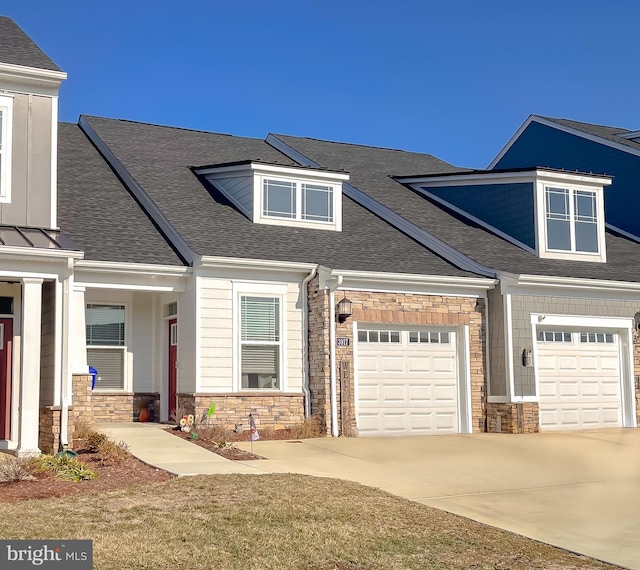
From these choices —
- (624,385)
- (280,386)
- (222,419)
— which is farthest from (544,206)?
(222,419)

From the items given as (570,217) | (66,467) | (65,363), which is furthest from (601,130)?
(66,467)

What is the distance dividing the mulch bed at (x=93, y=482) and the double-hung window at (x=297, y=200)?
27.1ft

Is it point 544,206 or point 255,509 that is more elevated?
point 544,206

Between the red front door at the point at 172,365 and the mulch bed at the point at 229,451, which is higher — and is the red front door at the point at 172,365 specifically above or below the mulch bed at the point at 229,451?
above

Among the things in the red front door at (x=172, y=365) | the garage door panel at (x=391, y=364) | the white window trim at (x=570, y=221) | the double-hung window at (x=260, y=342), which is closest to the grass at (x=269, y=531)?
the double-hung window at (x=260, y=342)

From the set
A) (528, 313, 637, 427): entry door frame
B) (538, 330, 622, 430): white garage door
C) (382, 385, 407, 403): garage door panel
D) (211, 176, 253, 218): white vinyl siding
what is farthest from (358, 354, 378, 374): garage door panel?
(528, 313, 637, 427): entry door frame

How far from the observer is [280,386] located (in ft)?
54.3

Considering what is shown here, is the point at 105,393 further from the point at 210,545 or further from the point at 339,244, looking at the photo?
the point at 210,545

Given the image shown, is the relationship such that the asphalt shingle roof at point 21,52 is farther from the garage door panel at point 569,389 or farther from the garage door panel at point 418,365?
the garage door panel at point 569,389

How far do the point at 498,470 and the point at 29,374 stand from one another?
711 cm

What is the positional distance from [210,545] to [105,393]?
10.1 m

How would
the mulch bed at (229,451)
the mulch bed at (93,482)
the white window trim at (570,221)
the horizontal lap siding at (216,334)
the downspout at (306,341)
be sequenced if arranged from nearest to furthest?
1. the mulch bed at (93,482)
2. the mulch bed at (229,451)
3. the horizontal lap siding at (216,334)
4. the downspout at (306,341)
5. the white window trim at (570,221)

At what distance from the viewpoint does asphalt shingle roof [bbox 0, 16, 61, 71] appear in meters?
14.4

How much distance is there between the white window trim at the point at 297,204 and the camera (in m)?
18.8
